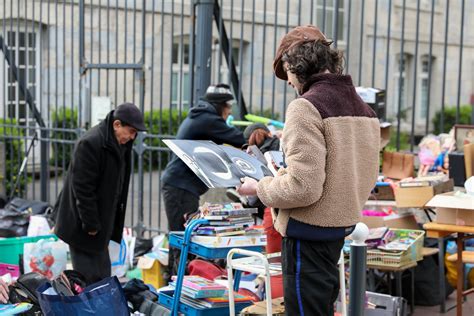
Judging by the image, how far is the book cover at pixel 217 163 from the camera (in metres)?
4.12

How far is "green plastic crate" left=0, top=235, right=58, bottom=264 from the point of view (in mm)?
7168

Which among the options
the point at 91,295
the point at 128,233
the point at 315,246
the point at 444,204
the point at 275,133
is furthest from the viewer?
the point at 128,233

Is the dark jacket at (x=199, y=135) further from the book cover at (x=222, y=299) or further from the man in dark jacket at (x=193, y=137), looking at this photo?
the book cover at (x=222, y=299)

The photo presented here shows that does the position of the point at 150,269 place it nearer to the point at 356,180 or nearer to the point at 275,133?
the point at 275,133

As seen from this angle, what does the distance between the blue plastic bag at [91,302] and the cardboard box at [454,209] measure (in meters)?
2.15

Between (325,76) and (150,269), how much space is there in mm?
3717

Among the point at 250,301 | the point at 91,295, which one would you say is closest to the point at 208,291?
the point at 250,301

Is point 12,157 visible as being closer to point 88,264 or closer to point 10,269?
point 10,269

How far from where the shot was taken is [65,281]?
17.9 feet

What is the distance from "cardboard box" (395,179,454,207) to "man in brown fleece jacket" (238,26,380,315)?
2.16 meters

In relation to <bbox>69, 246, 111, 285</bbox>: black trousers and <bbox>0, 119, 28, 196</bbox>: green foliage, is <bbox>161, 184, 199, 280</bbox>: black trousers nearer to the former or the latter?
<bbox>69, 246, 111, 285</bbox>: black trousers

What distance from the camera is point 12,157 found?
10180 mm

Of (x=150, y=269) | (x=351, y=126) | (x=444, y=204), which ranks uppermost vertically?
(x=351, y=126)

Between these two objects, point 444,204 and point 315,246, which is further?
point 444,204
